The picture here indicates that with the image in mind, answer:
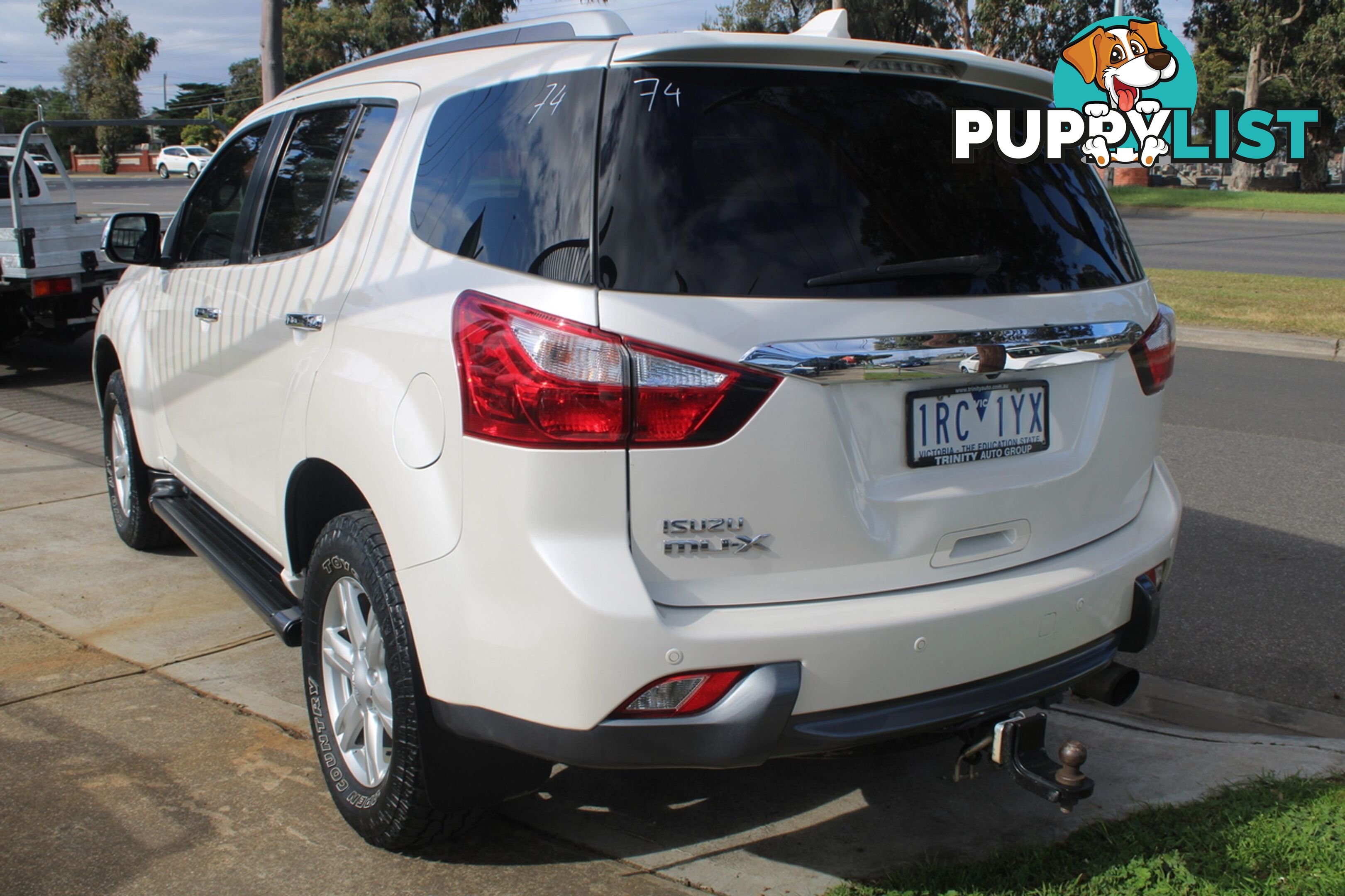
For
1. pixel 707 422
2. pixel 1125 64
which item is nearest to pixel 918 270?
pixel 707 422

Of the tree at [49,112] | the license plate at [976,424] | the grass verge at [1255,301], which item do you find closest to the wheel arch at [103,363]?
the license plate at [976,424]

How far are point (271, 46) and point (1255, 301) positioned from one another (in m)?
10.6

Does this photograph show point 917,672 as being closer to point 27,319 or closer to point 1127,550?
point 1127,550

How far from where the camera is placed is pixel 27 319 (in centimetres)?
1070

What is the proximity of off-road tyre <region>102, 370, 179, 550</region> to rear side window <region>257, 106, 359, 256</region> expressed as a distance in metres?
1.69

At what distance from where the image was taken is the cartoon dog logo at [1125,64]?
3092 centimetres

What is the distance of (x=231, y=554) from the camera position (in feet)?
12.9

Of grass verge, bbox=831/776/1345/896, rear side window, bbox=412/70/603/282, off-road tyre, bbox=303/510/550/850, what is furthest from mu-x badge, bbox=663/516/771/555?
grass verge, bbox=831/776/1345/896

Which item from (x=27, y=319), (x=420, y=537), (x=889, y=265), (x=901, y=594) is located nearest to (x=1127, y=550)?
(x=901, y=594)

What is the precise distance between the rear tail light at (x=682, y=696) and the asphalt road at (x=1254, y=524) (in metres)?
2.43

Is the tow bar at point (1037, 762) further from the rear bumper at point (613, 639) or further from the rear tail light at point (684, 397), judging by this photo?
the rear tail light at point (684, 397)

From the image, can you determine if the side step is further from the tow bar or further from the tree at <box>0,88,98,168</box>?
the tree at <box>0,88,98,168</box>

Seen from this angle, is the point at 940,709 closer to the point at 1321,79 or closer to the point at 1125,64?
A: the point at 1125,64

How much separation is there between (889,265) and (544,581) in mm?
952
